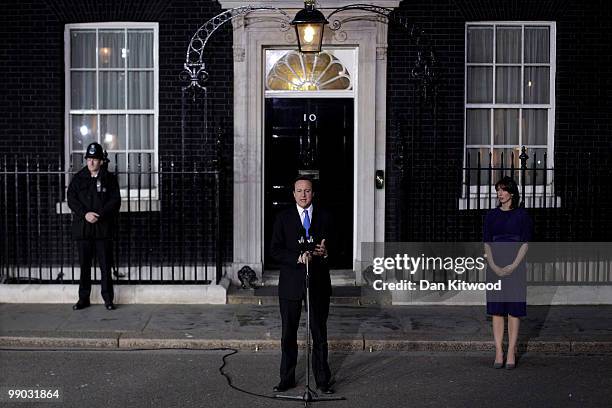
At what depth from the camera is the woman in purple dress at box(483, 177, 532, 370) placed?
8.05 meters

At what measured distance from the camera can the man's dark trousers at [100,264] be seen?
10312mm

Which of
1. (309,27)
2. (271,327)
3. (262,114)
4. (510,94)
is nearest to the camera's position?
(271,327)

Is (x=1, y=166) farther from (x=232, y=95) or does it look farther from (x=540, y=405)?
(x=540, y=405)

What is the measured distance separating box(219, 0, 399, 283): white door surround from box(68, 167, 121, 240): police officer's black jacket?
195 centimetres

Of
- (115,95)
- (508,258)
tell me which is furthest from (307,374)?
(115,95)

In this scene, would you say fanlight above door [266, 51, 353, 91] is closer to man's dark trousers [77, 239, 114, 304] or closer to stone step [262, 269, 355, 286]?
stone step [262, 269, 355, 286]

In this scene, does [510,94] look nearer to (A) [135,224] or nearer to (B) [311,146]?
(B) [311,146]

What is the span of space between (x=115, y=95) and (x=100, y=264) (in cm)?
276

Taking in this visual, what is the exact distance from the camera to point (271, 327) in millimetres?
9602

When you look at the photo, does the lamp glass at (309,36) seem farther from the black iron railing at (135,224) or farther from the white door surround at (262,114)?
the black iron railing at (135,224)

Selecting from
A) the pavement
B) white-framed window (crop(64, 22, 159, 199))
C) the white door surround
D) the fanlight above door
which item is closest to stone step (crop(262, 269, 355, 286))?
the white door surround

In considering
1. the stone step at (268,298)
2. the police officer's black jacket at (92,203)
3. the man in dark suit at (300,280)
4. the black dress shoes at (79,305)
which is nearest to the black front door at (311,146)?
the stone step at (268,298)

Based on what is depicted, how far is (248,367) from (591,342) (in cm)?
357

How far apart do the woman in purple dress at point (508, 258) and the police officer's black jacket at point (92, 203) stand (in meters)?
4.53
